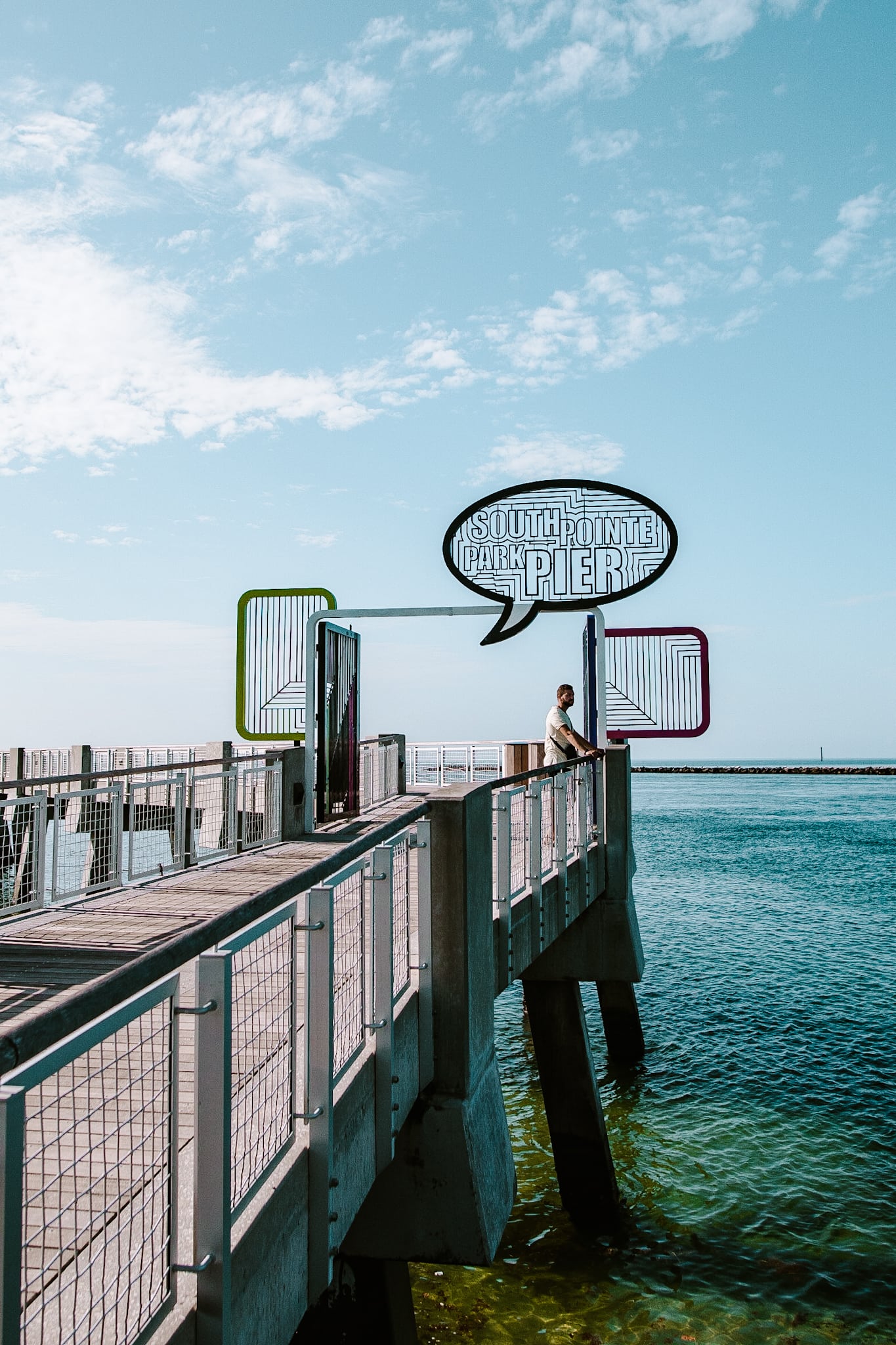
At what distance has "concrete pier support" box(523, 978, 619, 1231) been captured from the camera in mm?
11164

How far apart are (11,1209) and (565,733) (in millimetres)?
10603

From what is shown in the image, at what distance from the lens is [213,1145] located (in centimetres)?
307

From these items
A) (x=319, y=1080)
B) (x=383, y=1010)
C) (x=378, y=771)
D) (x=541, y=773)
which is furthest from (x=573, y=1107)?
(x=378, y=771)

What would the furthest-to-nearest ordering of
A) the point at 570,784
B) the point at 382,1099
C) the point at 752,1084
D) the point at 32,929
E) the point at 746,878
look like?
the point at 746,878, the point at 752,1084, the point at 570,784, the point at 32,929, the point at 382,1099

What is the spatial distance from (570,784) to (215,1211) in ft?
28.3

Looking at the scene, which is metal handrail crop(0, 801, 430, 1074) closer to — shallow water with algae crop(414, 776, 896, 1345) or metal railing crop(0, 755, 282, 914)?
metal railing crop(0, 755, 282, 914)

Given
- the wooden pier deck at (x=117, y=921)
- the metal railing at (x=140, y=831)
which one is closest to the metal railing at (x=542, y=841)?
the wooden pier deck at (x=117, y=921)

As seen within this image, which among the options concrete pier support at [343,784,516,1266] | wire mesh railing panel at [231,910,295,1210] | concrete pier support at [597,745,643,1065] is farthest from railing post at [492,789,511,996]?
concrete pier support at [597,745,643,1065]

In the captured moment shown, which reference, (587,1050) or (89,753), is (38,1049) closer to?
(587,1050)

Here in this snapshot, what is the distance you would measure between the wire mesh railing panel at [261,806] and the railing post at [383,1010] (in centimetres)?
841

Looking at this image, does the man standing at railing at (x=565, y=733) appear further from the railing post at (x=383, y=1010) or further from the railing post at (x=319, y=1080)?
the railing post at (x=319, y=1080)

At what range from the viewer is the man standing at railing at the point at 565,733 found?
40.3 feet

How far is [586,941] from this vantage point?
12.5 m

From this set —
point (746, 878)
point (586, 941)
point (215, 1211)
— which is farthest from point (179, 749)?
point (746, 878)
